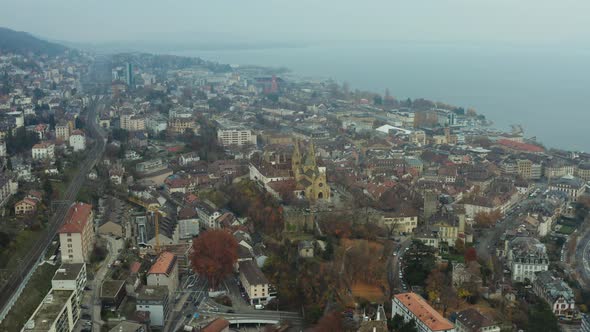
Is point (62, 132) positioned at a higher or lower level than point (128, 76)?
lower

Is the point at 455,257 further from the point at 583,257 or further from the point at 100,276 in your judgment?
the point at 100,276

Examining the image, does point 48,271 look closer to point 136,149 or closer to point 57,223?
point 57,223

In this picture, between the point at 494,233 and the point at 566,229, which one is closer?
the point at 494,233

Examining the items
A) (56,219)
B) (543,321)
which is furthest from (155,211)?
(543,321)

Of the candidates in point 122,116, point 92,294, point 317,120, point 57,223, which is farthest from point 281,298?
point 317,120

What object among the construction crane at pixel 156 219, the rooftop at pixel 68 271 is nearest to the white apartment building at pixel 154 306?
the rooftop at pixel 68 271

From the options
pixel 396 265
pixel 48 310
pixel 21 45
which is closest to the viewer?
pixel 48 310

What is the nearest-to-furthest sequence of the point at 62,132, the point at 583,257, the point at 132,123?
the point at 583,257 → the point at 62,132 → the point at 132,123
